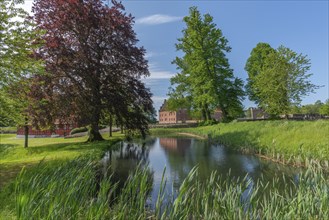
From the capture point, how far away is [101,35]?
2314 cm

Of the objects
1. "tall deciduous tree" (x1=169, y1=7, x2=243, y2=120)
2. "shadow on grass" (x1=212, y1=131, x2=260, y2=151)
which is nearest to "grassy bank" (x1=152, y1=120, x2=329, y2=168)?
"shadow on grass" (x1=212, y1=131, x2=260, y2=151)

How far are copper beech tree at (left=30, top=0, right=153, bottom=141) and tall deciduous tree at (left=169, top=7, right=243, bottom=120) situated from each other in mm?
21137

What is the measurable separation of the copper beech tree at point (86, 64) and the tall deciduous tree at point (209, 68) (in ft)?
69.3

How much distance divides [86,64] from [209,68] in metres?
27.9

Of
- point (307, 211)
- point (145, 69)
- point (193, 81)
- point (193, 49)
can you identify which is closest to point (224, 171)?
point (307, 211)

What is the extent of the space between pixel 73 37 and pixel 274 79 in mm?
26705

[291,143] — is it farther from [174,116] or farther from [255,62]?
[174,116]

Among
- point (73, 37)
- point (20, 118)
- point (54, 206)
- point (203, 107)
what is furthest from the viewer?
point (203, 107)

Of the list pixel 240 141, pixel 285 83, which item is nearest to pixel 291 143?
pixel 240 141

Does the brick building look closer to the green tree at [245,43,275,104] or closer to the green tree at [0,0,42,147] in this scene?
the green tree at [245,43,275,104]

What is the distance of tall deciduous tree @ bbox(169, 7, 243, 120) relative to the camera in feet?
148

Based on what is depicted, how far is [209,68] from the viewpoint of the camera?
1825 inches

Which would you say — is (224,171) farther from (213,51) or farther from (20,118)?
(213,51)

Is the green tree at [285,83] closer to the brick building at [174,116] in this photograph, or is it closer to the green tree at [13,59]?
the green tree at [13,59]
